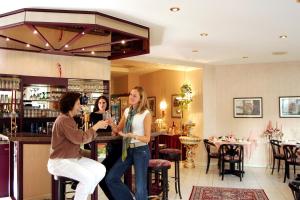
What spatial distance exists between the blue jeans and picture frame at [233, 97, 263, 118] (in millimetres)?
5401

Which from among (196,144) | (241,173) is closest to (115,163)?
(241,173)

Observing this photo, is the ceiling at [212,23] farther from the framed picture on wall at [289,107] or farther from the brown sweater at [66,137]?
the brown sweater at [66,137]

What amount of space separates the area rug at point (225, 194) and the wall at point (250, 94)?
2644 millimetres

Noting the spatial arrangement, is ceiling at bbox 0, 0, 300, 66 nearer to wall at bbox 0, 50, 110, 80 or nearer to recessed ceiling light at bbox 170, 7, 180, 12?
recessed ceiling light at bbox 170, 7, 180, 12

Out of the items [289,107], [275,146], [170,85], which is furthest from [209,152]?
[170,85]

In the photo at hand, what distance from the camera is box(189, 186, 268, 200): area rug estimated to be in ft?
17.0

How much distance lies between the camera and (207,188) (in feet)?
19.0

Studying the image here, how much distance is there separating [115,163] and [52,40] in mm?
2333

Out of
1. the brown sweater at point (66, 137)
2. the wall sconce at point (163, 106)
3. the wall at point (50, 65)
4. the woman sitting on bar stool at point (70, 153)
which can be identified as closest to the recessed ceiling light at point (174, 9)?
the woman sitting on bar stool at point (70, 153)

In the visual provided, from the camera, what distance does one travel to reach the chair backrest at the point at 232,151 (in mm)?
6852

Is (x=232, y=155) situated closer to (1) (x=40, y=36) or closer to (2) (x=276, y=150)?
(2) (x=276, y=150)

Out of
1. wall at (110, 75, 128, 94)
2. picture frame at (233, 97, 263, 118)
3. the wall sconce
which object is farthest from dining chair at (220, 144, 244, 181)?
wall at (110, 75, 128, 94)

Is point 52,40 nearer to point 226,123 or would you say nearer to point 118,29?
point 118,29

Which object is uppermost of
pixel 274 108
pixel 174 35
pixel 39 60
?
pixel 174 35
